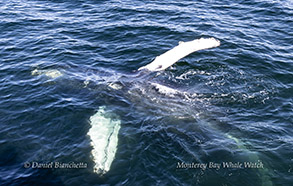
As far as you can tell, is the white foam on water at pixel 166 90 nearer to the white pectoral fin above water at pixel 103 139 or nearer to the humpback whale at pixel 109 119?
the humpback whale at pixel 109 119

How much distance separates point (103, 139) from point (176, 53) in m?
7.50

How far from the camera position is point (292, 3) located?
24641mm

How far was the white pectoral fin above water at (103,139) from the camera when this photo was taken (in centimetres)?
1110

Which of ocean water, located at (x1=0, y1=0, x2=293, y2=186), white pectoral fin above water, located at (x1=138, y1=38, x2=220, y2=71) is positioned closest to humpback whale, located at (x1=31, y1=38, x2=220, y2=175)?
white pectoral fin above water, located at (x1=138, y1=38, x2=220, y2=71)

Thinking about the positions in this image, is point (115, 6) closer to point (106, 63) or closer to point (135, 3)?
point (135, 3)

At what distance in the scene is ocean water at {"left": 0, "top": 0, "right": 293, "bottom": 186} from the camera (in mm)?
10727

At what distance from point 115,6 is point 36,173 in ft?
60.9

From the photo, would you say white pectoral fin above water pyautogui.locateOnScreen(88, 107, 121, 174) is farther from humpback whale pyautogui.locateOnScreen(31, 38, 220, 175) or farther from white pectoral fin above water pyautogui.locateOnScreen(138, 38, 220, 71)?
white pectoral fin above water pyautogui.locateOnScreen(138, 38, 220, 71)

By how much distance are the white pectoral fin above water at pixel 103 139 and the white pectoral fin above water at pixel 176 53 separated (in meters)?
4.40

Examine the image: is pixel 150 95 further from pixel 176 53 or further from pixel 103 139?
pixel 176 53

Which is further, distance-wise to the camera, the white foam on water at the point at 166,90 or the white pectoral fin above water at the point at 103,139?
the white foam on water at the point at 166,90

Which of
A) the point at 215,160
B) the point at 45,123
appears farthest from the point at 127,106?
the point at 215,160

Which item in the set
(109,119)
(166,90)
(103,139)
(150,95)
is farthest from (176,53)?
(103,139)

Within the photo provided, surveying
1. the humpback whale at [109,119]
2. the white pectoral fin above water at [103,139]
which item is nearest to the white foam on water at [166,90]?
the humpback whale at [109,119]
